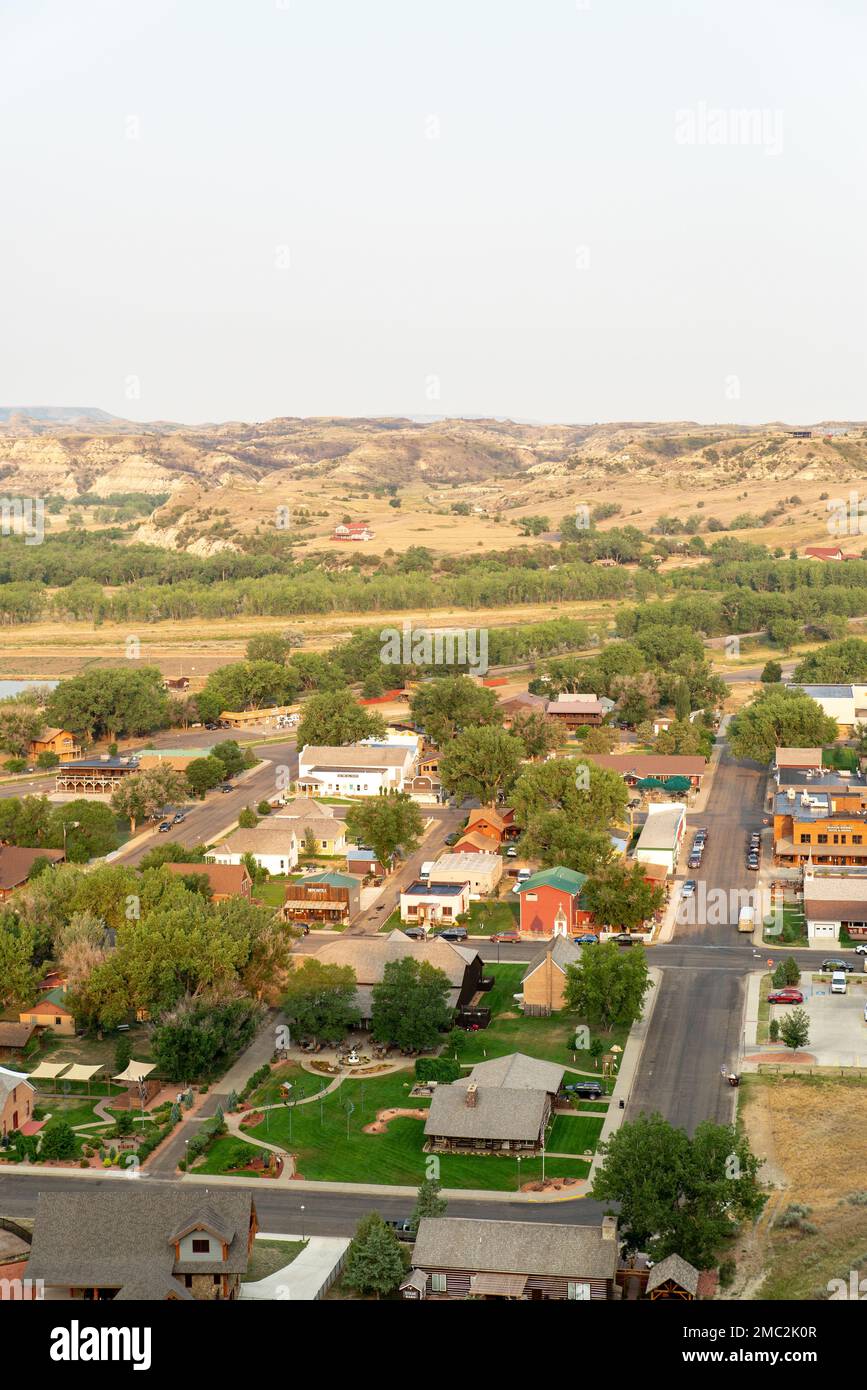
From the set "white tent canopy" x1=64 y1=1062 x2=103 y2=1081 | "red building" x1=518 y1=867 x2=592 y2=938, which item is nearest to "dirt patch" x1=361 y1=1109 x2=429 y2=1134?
"white tent canopy" x1=64 y1=1062 x2=103 y2=1081

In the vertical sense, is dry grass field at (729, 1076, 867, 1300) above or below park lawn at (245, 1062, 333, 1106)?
above

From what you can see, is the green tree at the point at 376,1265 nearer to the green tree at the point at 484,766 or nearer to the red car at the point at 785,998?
the red car at the point at 785,998

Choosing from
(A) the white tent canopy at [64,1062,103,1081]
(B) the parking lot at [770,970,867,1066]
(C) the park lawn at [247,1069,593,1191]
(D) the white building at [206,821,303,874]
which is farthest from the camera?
(D) the white building at [206,821,303,874]

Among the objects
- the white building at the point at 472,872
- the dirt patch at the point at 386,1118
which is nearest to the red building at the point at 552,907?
the white building at the point at 472,872

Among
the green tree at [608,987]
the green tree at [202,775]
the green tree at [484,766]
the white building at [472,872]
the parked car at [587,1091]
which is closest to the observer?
the parked car at [587,1091]

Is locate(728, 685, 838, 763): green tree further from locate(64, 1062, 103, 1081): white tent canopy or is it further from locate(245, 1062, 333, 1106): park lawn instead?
locate(64, 1062, 103, 1081): white tent canopy
